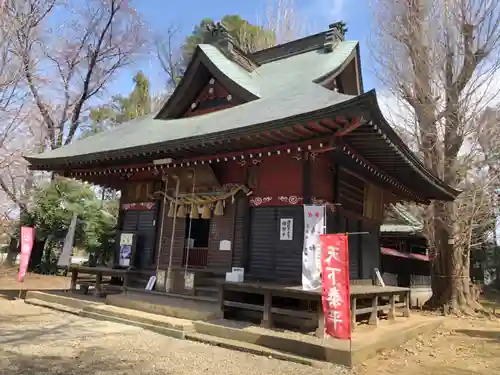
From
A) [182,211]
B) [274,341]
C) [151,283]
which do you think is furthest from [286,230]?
[151,283]

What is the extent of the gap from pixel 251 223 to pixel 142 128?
4991mm

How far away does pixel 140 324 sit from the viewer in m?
7.83

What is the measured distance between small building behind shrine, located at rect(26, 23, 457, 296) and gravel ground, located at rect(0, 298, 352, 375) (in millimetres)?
2396

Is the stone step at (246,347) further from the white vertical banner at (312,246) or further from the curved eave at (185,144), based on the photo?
the curved eave at (185,144)

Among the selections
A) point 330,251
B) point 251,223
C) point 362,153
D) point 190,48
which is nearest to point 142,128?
point 251,223

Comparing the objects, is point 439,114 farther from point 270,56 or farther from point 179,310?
point 179,310

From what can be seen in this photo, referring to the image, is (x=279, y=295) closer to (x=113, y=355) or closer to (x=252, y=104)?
(x=113, y=355)

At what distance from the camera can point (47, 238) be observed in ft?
55.1

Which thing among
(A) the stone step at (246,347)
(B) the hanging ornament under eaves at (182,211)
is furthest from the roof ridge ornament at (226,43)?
(A) the stone step at (246,347)

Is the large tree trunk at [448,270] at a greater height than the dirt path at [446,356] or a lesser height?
greater

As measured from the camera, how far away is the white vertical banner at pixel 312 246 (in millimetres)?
7121

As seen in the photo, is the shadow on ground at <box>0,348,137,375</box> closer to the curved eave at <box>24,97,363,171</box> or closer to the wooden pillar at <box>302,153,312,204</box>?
the curved eave at <box>24,97,363,171</box>

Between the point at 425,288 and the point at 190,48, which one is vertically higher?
the point at 190,48

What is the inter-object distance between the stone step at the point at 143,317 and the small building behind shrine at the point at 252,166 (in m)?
1.49
